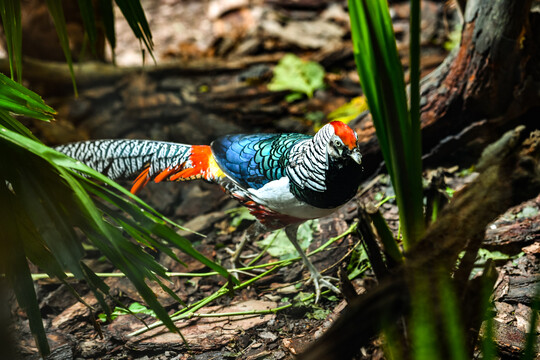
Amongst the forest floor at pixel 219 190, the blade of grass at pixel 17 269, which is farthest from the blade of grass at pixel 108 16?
the forest floor at pixel 219 190

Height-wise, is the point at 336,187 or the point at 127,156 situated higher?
the point at 127,156

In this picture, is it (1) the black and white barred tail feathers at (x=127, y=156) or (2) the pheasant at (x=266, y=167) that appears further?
(1) the black and white barred tail feathers at (x=127, y=156)

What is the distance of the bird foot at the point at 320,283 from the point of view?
94.4 inches

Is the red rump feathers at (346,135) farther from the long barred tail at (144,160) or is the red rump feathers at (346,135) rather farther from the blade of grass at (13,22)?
the blade of grass at (13,22)

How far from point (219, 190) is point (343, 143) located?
72.9 inches

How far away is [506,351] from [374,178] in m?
1.60

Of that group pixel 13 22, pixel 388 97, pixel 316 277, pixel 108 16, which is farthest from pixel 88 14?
pixel 316 277

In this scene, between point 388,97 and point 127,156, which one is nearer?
point 388,97

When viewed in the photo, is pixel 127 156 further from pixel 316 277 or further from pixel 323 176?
pixel 316 277

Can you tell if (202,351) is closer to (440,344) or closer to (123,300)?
(123,300)

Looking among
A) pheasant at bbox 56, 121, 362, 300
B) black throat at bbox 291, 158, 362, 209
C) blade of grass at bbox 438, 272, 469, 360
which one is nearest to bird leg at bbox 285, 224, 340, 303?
pheasant at bbox 56, 121, 362, 300

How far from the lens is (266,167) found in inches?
91.4

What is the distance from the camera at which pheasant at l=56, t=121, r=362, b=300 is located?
2053 mm

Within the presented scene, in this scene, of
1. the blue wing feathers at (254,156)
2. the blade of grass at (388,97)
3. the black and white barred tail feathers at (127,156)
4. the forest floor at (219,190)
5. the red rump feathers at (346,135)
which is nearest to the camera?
the blade of grass at (388,97)
